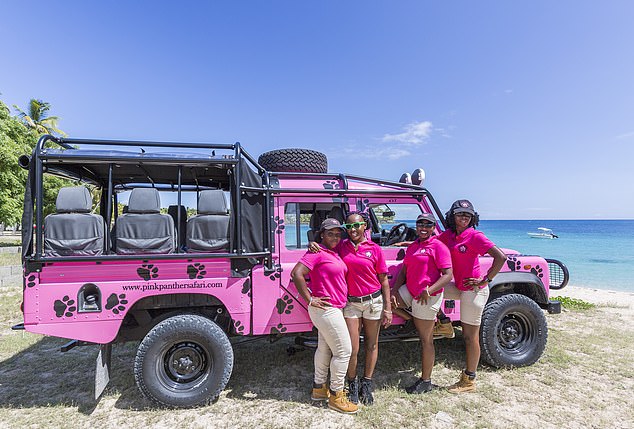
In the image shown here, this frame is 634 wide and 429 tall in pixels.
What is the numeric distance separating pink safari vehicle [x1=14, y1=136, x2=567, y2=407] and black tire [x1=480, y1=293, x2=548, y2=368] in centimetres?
2

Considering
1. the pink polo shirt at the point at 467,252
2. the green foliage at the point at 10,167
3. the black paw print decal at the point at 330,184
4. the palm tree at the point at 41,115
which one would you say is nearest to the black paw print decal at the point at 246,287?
the black paw print decal at the point at 330,184

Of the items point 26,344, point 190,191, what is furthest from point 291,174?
point 26,344

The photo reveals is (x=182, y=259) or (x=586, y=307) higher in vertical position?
(x=182, y=259)

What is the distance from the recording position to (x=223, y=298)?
3643mm

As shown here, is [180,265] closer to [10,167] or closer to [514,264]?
[514,264]

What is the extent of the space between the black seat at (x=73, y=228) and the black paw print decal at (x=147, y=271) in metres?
0.43

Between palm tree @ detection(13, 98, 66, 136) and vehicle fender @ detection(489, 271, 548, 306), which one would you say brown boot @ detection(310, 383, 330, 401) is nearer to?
vehicle fender @ detection(489, 271, 548, 306)

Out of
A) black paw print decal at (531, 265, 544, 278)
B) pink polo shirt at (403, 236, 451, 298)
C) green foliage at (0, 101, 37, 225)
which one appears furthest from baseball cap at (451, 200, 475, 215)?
green foliage at (0, 101, 37, 225)

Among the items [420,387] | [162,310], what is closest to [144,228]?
[162,310]

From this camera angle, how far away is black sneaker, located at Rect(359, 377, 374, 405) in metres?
3.58

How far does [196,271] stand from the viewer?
360 cm

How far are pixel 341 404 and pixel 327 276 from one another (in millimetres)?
1269

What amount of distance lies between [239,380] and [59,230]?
2.54 meters

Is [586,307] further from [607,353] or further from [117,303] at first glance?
[117,303]
